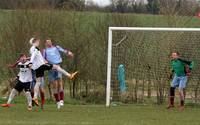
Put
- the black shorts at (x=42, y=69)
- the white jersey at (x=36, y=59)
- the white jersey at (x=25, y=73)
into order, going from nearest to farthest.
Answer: the white jersey at (x=36, y=59)
the black shorts at (x=42, y=69)
the white jersey at (x=25, y=73)

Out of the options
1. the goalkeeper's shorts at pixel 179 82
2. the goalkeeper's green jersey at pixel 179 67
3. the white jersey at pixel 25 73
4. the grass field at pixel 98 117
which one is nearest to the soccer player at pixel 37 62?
the white jersey at pixel 25 73

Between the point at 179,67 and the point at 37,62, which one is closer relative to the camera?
the point at 37,62

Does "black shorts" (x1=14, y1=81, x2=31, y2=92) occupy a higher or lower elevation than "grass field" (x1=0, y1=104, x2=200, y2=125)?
higher

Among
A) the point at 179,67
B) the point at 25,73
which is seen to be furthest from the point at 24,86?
the point at 179,67

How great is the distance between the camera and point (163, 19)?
3073 cm

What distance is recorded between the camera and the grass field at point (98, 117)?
15.2 metres

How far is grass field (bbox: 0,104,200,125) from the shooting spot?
15.2 metres

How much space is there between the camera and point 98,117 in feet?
54.9

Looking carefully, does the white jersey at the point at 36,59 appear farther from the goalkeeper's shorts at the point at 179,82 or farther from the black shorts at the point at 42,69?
the goalkeeper's shorts at the point at 179,82

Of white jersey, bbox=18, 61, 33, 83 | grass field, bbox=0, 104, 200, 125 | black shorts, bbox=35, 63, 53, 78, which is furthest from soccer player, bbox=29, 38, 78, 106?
grass field, bbox=0, 104, 200, 125

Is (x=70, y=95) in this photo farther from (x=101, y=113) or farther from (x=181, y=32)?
(x=101, y=113)

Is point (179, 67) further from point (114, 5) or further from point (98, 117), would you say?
point (114, 5)

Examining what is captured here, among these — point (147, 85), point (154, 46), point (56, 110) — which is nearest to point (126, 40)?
point (154, 46)

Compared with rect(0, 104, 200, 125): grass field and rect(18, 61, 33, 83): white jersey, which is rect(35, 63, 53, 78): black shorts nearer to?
rect(18, 61, 33, 83): white jersey
